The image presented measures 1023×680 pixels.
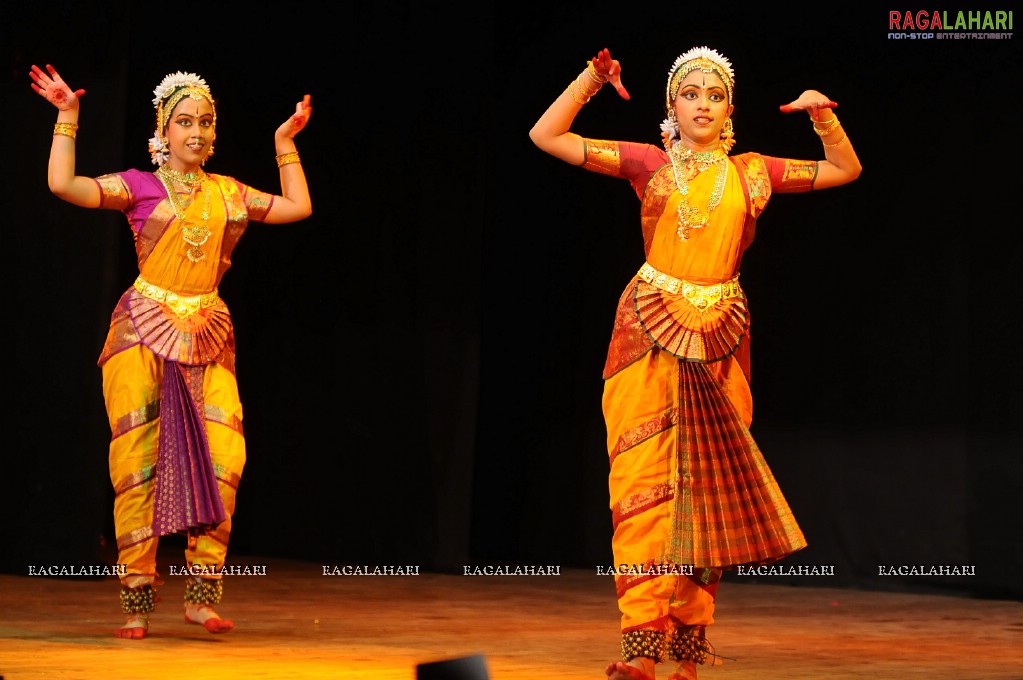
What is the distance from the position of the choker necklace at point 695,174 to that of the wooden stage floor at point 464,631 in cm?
108

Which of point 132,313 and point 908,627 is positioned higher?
point 132,313

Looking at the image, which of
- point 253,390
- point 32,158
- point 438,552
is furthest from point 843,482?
point 32,158

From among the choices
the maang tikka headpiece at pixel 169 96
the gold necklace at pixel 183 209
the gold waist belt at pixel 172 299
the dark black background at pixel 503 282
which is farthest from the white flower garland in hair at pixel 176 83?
the dark black background at pixel 503 282

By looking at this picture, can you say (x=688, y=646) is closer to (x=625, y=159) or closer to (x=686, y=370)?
(x=686, y=370)

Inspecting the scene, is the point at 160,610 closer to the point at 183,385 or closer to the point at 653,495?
the point at 183,385

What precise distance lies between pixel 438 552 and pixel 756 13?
2366 mm

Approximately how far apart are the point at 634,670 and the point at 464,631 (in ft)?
4.14

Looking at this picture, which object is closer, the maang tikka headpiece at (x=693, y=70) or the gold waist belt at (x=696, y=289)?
the gold waist belt at (x=696, y=289)

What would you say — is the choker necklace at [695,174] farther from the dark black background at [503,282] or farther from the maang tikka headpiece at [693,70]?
the dark black background at [503,282]

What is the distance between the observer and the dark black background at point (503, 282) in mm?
6082

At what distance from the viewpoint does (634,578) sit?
3.87 metres

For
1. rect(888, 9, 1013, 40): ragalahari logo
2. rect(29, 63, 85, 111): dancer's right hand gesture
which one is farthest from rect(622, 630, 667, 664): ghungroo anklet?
rect(888, 9, 1013, 40): ragalahari logo

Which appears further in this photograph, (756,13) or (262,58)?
(262,58)

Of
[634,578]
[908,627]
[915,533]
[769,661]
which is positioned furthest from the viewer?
[915,533]
